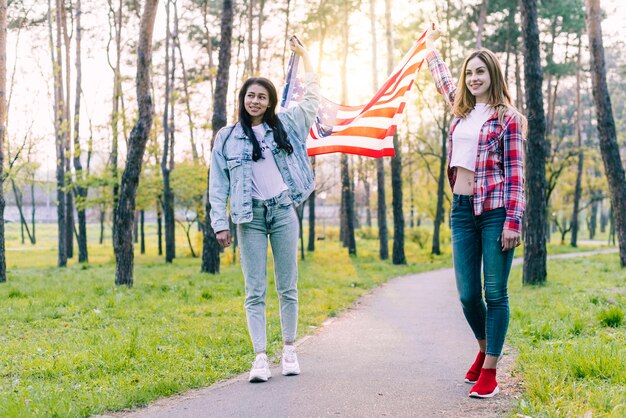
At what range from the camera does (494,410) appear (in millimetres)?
4176

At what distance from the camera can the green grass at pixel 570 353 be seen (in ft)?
13.0

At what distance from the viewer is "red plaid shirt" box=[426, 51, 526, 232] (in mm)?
4391

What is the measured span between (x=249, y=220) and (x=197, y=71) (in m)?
28.1

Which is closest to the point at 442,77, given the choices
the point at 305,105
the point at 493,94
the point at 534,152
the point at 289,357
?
the point at 493,94

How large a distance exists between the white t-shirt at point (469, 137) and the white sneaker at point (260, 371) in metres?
2.19

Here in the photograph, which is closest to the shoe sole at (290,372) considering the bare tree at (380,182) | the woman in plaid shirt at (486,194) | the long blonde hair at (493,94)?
the woman in plaid shirt at (486,194)

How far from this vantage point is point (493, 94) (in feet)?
15.1

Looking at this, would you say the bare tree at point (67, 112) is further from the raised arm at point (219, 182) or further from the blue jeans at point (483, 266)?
the blue jeans at point (483, 266)

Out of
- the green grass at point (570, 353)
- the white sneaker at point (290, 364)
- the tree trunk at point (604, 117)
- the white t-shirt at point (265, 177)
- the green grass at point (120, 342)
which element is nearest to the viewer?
Answer: the green grass at point (570, 353)

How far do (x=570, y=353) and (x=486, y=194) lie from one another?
1784mm

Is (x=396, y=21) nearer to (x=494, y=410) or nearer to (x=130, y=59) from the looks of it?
(x=130, y=59)

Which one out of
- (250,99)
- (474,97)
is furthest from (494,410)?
(250,99)

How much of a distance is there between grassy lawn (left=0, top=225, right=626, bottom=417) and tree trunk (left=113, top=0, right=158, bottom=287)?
3.71 ft

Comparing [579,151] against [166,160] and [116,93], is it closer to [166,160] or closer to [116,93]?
[166,160]
